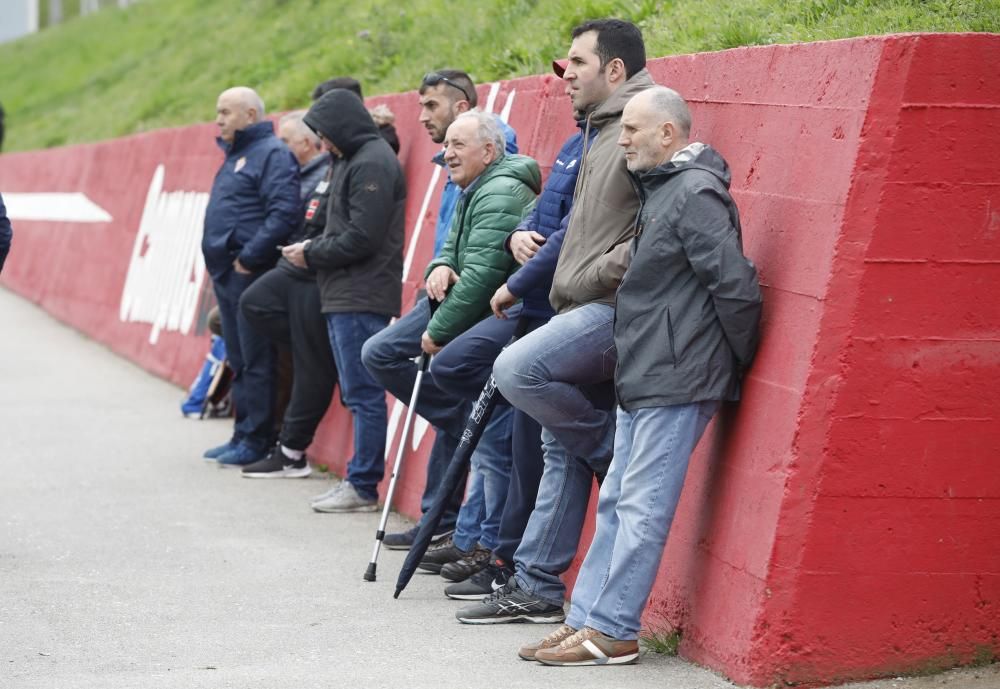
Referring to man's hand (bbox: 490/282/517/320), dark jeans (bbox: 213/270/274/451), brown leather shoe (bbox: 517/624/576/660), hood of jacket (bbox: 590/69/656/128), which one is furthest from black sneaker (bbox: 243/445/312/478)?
hood of jacket (bbox: 590/69/656/128)

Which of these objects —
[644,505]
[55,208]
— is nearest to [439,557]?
[644,505]

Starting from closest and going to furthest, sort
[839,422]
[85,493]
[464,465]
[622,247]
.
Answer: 1. [839,422]
2. [622,247]
3. [464,465]
4. [85,493]

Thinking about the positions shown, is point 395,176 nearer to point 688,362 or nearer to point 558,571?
point 558,571

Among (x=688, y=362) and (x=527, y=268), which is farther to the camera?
(x=527, y=268)

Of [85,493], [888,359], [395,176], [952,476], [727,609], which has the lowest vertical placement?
[85,493]

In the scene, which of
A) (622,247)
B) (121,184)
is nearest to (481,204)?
(622,247)

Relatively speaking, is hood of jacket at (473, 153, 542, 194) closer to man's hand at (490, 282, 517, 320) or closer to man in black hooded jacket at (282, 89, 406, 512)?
man's hand at (490, 282, 517, 320)

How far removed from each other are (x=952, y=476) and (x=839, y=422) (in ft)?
1.47

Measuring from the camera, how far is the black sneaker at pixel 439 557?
24.7ft

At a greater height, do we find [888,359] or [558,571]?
[888,359]

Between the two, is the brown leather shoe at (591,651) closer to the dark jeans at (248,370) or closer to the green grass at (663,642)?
the green grass at (663,642)

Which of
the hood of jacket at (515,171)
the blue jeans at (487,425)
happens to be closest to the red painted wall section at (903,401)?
the blue jeans at (487,425)

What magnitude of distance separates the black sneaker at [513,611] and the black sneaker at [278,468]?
13.0ft

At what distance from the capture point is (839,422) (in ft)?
17.4
